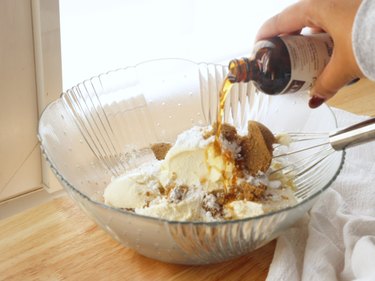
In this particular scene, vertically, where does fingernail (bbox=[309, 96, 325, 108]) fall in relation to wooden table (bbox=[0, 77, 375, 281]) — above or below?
above

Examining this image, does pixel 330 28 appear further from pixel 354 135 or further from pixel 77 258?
pixel 77 258

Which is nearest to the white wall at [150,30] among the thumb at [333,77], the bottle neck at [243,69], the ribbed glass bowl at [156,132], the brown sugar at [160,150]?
the ribbed glass bowl at [156,132]

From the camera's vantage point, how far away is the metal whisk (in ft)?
2.60

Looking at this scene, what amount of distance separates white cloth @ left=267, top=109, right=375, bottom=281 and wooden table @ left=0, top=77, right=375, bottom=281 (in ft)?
0.16

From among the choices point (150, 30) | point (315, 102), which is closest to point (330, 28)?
point (315, 102)

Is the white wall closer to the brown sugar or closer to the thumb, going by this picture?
the brown sugar

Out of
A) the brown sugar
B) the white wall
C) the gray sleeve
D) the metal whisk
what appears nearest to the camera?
the gray sleeve

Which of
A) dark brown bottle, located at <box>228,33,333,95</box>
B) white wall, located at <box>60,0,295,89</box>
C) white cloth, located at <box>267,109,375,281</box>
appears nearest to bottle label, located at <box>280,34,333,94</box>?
dark brown bottle, located at <box>228,33,333,95</box>

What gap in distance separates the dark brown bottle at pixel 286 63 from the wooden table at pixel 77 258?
277mm

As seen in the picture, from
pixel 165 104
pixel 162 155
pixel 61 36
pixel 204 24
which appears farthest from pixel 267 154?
pixel 204 24

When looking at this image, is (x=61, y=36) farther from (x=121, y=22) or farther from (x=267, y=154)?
(x=267, y=154)

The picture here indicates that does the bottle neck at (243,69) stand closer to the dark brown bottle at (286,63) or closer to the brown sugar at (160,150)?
the dark brown bottle at (286,63)

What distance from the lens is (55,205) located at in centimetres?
97

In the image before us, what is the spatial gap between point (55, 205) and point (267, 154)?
411mm
